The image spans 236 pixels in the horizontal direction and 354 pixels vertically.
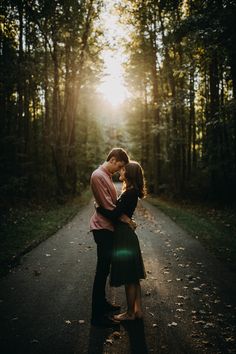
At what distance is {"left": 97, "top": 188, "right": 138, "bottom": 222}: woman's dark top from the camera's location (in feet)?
15.9

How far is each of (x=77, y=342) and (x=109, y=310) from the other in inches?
45.9

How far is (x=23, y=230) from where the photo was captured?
1151cm

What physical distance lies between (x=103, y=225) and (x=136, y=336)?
1.64 metres

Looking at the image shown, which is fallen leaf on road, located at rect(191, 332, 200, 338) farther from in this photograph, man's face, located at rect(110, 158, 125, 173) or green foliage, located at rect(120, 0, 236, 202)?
green foliage, located at rect(120, 0, 236, 202)

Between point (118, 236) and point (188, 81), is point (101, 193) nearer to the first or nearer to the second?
point (118, 236)

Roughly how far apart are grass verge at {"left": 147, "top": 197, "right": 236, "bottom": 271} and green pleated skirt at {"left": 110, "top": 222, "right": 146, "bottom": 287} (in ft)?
11.2

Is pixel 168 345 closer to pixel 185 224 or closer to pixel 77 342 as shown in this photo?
pixel 77 342

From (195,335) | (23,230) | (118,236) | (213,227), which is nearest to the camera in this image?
(195,335)

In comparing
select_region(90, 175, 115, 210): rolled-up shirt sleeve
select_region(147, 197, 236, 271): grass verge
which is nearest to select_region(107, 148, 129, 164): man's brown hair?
select_region(90, 175, 115, 210): rolled-up shirt sleeve

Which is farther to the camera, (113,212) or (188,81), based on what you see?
(188,81)

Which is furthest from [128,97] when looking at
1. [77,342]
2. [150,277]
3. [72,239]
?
[77,342]

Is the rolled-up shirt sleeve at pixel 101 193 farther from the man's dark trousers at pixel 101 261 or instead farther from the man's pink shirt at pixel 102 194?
the man's dark trousers at pixel 101 261

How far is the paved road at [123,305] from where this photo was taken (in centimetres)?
424

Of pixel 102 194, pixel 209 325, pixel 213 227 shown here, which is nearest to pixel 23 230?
pixel 213 227
